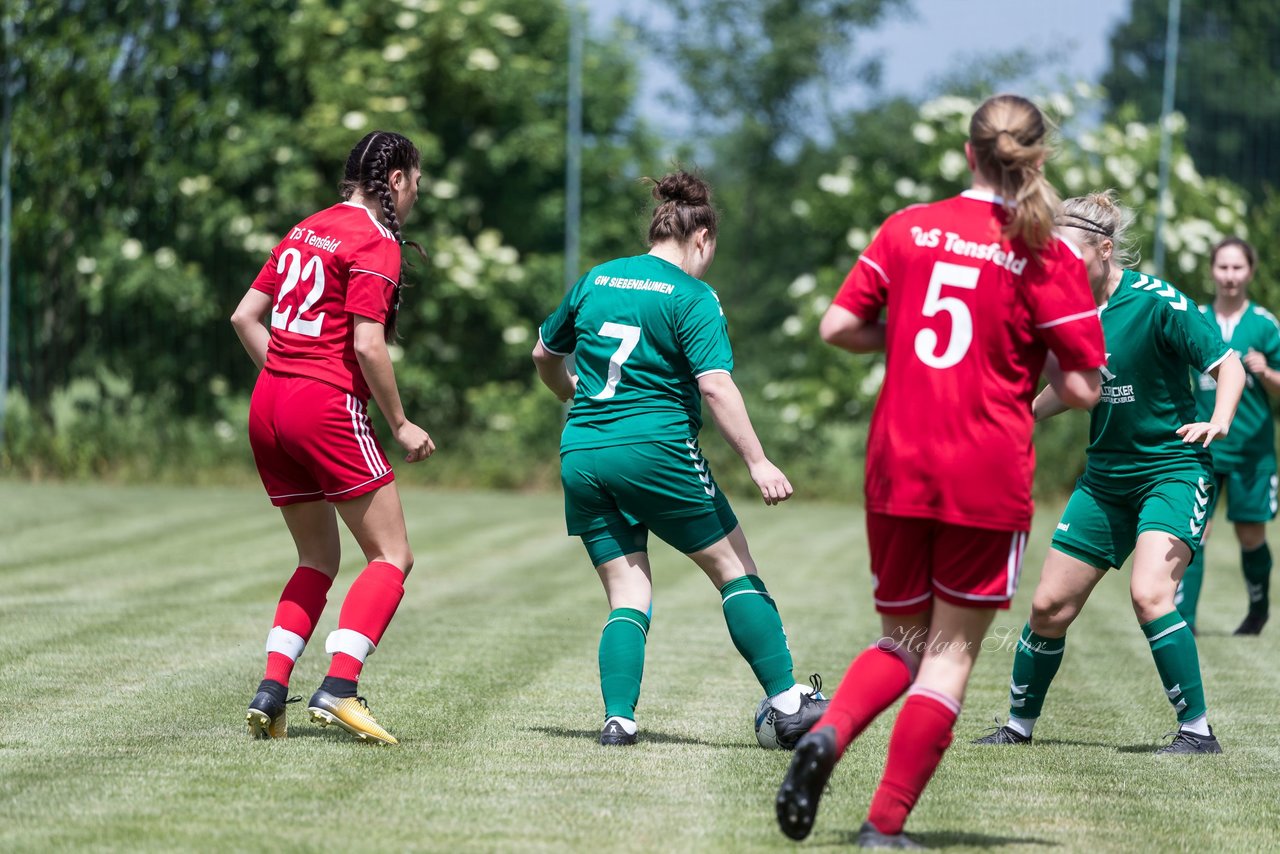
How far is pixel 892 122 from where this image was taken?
24188mm

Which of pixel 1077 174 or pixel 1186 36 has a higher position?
pixel 1186 36

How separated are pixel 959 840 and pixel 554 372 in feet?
7.04

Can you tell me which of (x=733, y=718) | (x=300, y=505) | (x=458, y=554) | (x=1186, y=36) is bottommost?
(x=458, y=554)

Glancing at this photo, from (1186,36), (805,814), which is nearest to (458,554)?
(805,814)

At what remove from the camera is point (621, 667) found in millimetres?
5184

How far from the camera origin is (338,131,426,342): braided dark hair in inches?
204

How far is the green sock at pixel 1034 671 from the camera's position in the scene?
5492 mm

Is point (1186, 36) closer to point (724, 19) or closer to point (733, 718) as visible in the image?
point (724, 19)

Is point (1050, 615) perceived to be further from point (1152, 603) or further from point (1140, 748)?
point (1140, 748)

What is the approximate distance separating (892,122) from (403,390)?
9.59 meters

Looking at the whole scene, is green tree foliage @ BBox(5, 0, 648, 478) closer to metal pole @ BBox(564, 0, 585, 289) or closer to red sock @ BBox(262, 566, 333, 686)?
metal pole @ BBox(564, 0, 585, 289)

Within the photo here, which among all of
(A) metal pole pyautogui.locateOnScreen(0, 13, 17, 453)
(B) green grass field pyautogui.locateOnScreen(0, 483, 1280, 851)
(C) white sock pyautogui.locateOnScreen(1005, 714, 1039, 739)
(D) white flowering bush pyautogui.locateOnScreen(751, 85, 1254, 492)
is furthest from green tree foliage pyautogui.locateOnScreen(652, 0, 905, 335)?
(C) white sock pyautogui.locateOnScreen(1005, 714, 1039, 739)

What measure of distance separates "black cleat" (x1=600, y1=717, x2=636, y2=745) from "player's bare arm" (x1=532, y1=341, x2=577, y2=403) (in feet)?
3.51

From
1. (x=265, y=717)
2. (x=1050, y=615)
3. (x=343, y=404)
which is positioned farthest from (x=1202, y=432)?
(x=265, y=717)
